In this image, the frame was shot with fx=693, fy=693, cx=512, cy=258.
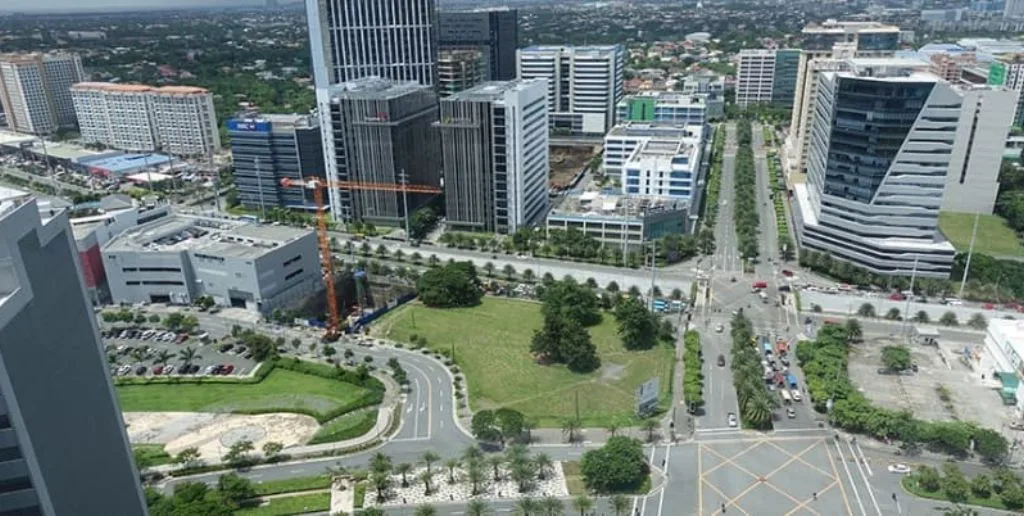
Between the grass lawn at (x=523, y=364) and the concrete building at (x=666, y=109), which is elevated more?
the concrete building at (x=666, y=109)

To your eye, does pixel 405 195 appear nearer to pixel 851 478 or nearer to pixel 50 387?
pixel 851 478

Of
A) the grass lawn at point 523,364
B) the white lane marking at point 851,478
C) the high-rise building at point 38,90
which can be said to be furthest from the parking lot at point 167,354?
the high-rise building at point 38,90

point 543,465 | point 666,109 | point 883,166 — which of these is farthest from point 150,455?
point 666,109

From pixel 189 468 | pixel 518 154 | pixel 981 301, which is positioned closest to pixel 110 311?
pixel 189 468

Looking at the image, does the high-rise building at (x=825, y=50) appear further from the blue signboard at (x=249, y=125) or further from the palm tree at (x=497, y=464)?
the blue signboard at (x=249, y=125)

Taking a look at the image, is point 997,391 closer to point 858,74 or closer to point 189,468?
point 858,74

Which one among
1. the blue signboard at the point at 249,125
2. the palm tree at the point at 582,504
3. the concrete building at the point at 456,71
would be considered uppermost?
the concrete building at the point at 456,71
